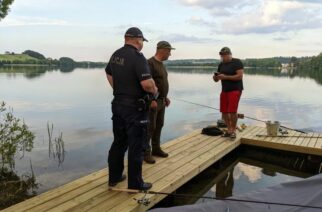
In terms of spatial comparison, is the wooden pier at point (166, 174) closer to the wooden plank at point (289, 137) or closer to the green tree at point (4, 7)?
the wooden plank at point (289, 137)

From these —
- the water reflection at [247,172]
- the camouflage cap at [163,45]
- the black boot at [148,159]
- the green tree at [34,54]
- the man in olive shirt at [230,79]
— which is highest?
the green tree at [34,54]

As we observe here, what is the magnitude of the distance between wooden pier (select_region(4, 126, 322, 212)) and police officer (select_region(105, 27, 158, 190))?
477mm

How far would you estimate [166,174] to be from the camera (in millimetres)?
5449

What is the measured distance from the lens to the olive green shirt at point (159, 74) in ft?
18.2

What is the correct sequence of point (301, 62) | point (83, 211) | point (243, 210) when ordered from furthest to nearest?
point (301, 62) → point (83, 211) → point (243, 210)

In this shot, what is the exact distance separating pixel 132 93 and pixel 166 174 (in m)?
1.72

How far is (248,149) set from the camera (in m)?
8.69

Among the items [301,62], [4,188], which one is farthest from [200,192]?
[301,62]

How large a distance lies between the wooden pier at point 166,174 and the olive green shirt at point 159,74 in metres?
1.23

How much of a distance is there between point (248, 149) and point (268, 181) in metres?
1.66

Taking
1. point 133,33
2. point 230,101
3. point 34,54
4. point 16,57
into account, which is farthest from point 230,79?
point 34,54

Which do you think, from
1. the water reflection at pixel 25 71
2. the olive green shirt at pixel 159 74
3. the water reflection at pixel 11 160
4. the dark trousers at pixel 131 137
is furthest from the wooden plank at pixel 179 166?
the water reflection at pixel 25 71

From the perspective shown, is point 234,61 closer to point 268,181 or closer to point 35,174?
point 268,181

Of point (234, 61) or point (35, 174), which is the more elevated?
point (234, 61)
